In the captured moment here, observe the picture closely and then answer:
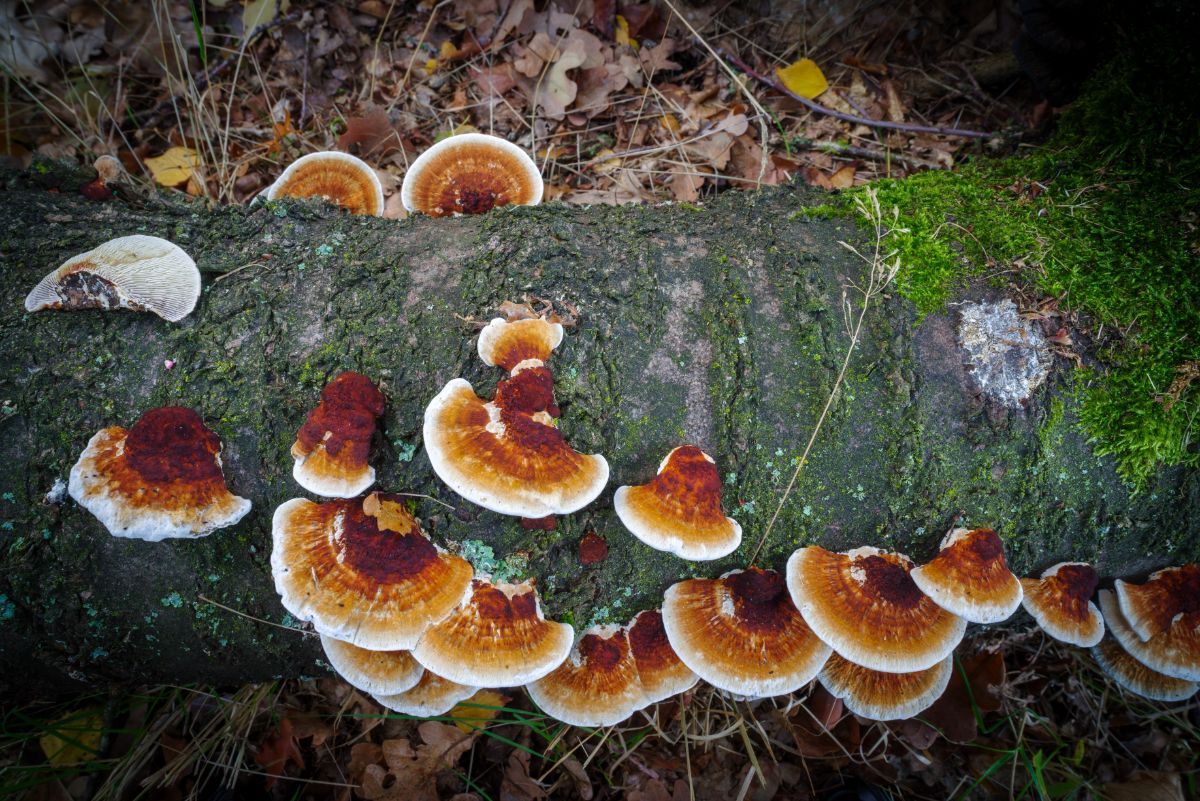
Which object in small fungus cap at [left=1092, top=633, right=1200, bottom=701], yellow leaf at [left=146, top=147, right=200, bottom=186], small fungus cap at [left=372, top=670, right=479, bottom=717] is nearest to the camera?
small fungus cap at [left=372, top=670, right=479, bottom=717]

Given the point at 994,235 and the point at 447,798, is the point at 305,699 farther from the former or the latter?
the point at 994,235

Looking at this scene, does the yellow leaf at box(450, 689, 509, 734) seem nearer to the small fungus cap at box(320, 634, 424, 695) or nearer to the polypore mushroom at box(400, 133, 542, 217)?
the small fungus cap at box(320, 634, 424, 695)

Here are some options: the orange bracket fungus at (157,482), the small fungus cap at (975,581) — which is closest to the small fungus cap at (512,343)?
the orange bracket fungus at (157,482)

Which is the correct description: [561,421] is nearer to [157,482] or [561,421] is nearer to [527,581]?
[527,581]

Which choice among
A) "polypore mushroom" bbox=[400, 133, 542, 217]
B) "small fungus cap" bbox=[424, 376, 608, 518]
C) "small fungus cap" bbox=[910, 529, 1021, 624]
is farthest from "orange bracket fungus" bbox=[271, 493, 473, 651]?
"polypore mushroom" bbox=[400, 133, 542, 217]

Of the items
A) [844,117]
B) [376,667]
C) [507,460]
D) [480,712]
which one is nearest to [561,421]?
[507,460]

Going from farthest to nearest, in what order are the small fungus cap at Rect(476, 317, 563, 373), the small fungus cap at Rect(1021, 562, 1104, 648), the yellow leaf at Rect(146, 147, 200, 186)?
the yellow leaf at Rect(146, 147, 200, 186) < the small fungus cap at Rect(1021, 562, 1104, 648) < the small fungus cap at Rect(476, 317, 563, 373)

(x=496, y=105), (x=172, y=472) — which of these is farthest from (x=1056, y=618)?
(x=496, y=105)
